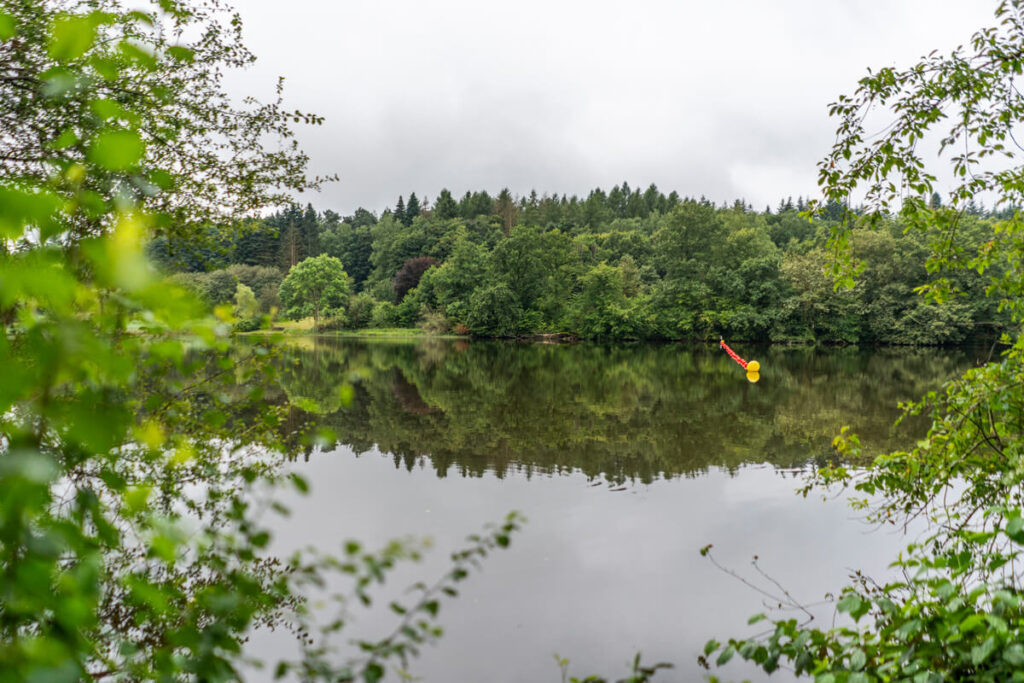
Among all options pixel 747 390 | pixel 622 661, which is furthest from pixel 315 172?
pixel 747 390

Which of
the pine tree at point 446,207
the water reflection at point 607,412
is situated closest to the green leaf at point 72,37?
the water reflection at point 607,412

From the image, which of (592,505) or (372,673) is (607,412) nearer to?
(592,505)

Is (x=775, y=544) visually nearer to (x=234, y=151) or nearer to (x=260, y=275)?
(x=234, y=151)

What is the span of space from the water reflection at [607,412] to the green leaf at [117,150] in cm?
103

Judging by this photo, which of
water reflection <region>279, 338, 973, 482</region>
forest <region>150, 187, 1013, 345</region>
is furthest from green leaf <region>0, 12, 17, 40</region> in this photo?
forest <region>150, 187, 1013, 345</region>

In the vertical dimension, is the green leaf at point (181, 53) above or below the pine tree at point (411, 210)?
below

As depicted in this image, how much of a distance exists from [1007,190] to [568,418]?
1159 centimetres

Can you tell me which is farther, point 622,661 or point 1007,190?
point 622,661

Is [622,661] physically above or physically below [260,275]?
below

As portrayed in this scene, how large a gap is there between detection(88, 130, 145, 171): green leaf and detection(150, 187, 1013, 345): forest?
1332 inches

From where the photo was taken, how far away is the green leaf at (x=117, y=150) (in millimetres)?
703

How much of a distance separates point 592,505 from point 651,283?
49.1m

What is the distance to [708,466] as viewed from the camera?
1073 cm

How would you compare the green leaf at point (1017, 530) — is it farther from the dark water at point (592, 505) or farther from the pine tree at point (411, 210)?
the pine tree at point (411, 210)
